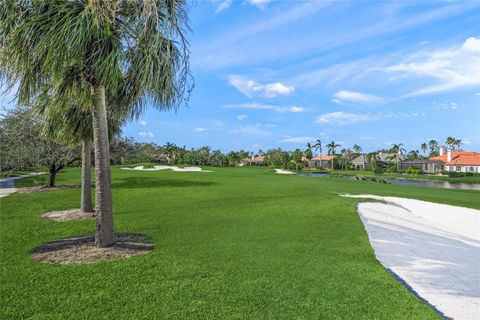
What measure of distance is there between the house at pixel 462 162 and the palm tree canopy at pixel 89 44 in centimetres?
9473

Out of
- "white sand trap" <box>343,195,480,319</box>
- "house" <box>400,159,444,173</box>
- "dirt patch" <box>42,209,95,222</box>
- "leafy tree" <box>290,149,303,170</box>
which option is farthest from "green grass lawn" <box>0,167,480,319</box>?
"house" <box>400,159,444,173</box>

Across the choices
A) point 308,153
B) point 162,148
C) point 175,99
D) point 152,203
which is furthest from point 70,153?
point 308,153

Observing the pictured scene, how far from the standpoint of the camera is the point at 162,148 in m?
111

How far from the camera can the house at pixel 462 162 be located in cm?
8019

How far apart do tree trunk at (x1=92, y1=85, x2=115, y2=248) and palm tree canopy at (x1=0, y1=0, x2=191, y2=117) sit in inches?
21.0

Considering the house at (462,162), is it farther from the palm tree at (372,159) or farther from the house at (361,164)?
the house at (361,164)

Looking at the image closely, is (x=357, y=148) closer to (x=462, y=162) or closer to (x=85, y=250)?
(x=462, y=162)

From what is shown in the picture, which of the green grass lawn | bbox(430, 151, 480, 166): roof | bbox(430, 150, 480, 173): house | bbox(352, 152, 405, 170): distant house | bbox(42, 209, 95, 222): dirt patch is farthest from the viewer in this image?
bbox(352, 152, 405, 170): distant house

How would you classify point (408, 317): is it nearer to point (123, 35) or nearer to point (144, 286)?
point (144, 286)

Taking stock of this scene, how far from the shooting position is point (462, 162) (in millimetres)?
83875

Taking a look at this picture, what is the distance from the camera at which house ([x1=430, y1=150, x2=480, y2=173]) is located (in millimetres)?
80188

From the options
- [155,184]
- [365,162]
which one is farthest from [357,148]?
[155,184]

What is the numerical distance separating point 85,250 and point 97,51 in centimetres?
479

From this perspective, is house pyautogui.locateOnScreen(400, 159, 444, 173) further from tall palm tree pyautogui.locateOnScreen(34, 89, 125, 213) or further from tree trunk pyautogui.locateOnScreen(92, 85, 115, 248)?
tree trunk pyautogui.locateOnScreen(92, 85, 115, 248)
